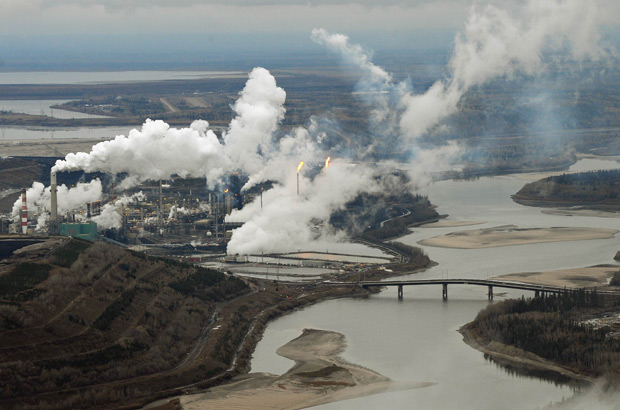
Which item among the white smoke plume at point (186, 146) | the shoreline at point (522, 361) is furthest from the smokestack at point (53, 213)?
the shoreline at point (522, 361)

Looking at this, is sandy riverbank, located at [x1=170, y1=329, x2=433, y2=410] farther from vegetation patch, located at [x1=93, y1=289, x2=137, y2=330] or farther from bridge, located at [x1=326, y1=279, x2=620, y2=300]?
bridge, located at [x1=326, y1=279, x2=620, y2=300]

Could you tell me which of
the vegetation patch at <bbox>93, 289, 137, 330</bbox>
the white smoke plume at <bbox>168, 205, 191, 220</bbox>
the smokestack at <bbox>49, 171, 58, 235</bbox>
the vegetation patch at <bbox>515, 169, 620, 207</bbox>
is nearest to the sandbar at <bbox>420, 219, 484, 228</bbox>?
the vegetation patch at <bbox>515, 169, 620, 207</bbox>

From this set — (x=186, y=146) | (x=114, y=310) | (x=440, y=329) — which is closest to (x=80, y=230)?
(x=186, y=146)

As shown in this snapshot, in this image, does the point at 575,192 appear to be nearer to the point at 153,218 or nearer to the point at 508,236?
the point at 508,236

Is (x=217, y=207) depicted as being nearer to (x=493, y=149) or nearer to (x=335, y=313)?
(x=335, y=313)

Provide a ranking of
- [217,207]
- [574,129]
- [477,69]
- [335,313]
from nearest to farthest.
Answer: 1. [335,313]
2. [217,207]
3. [477,69]
4. [574,129]

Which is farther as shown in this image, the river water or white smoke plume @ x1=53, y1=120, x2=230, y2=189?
white smoke plume @ x1=53, y1=120, x2=230, y2=189

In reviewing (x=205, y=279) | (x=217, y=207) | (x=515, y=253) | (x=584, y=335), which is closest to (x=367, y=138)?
(x=217, y=207)
